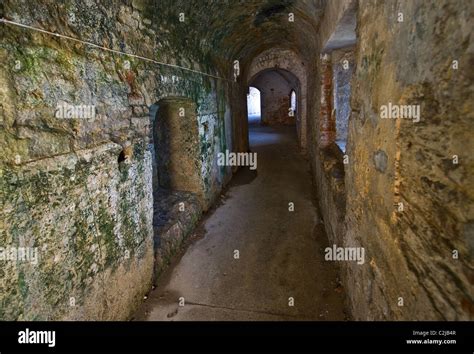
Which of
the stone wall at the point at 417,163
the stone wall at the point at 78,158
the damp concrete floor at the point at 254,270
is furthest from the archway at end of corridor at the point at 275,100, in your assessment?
the stone wall at the point at 417,163

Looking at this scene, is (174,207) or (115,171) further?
(174,207)

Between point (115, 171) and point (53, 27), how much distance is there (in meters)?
1.25

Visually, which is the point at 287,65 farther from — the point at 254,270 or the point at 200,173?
the point at 254,270

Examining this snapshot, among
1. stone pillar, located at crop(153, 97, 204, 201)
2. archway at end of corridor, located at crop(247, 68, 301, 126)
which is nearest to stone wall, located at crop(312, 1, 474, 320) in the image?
stone pillar, located at crop(153, 97, 204, 201)

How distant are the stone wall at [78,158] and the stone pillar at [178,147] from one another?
1.41m

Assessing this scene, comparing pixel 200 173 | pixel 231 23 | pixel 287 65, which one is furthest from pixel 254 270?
pixel 287 65

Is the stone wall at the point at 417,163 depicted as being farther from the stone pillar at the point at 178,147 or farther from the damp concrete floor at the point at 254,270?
the stone pillar at the point at 178,147

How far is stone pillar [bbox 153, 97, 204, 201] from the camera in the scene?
16.4ft

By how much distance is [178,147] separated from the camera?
16.9 ft

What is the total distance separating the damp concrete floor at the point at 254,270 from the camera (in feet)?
10.2

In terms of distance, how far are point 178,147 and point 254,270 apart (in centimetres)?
262

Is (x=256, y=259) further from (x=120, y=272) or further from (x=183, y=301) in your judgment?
(x=120, y=272)

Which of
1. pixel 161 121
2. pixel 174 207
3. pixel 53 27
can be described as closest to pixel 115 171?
pixel 53 27

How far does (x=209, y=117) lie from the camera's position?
18.6 feet
